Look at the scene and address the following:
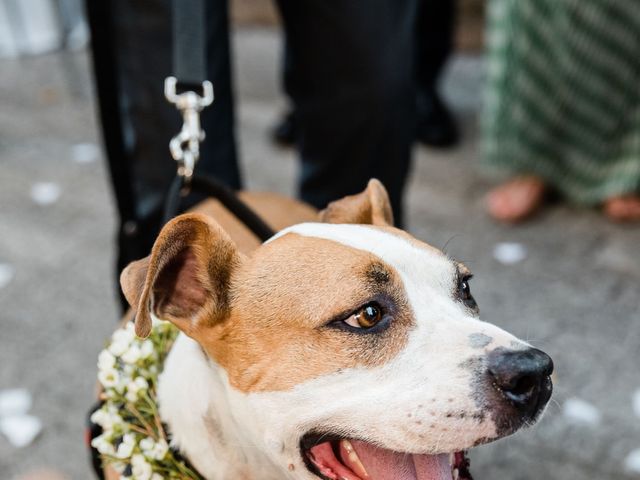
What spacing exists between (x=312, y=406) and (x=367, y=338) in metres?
0.16

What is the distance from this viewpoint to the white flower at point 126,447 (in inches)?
66.6

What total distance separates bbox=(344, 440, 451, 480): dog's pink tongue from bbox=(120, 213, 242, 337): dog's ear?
1.29 feet

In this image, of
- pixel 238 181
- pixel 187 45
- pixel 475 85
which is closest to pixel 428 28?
pixel 475 85

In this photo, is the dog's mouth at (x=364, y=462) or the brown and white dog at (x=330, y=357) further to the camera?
the dog's mouth at (x=364, y=462)

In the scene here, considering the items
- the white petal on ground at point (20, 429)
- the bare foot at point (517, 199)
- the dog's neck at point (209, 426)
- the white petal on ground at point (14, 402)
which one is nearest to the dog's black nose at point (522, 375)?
the dog's neck at point (209, 426)

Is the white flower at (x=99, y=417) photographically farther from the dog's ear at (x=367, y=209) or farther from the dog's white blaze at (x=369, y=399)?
the dog's ear at (x=367, y=209)

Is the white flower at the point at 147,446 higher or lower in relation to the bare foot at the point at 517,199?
higher

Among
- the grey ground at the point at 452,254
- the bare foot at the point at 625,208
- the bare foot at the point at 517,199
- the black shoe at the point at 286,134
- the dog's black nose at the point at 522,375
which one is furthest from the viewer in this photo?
the black shoe at the point at 286,134

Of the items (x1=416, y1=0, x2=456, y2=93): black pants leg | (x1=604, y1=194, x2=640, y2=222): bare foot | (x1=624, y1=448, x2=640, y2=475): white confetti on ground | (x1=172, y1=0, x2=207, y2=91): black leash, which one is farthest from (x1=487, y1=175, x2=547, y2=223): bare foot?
(x1=172, y1=0, x2=207, y2=91): black leash

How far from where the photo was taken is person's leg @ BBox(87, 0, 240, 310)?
238 cm

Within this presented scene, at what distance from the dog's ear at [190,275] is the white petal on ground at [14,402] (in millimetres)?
1419

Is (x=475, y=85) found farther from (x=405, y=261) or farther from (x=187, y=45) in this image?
(x=405, y=261)

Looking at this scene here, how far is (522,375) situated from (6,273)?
272 cm

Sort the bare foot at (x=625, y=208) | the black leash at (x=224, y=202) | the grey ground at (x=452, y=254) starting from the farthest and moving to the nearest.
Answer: the bare foot at (x=625, y=208), the grey ground at (x=452, y=254), the black leash at (x=224, y=202)
